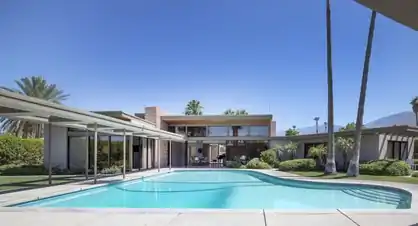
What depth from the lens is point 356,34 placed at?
19766 mm

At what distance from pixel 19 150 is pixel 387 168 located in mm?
23202

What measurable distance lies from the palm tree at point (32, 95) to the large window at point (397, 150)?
26.4m

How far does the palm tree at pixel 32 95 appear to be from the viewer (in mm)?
31734

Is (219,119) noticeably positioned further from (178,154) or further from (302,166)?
(302,166)

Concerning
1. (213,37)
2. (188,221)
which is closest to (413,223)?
(188,221)

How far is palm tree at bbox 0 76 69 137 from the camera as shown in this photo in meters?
31.7

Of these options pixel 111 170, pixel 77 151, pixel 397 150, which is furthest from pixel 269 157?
pixel 77 151

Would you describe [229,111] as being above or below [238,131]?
above

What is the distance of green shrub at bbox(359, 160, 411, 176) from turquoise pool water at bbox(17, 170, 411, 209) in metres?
5.88

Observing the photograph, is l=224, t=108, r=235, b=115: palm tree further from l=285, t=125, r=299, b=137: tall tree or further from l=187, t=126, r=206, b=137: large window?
l=187, t=126, r=206, b=137: large window

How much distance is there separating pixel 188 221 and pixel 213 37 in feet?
41.8

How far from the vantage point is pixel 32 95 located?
3192 centimetres

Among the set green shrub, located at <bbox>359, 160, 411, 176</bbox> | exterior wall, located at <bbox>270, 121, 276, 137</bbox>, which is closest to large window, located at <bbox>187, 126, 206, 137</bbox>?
exterior wall, located at <bbox>270, 121, 276, 137</bbox>

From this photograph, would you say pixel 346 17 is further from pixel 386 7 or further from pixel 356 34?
pixel 386 7
